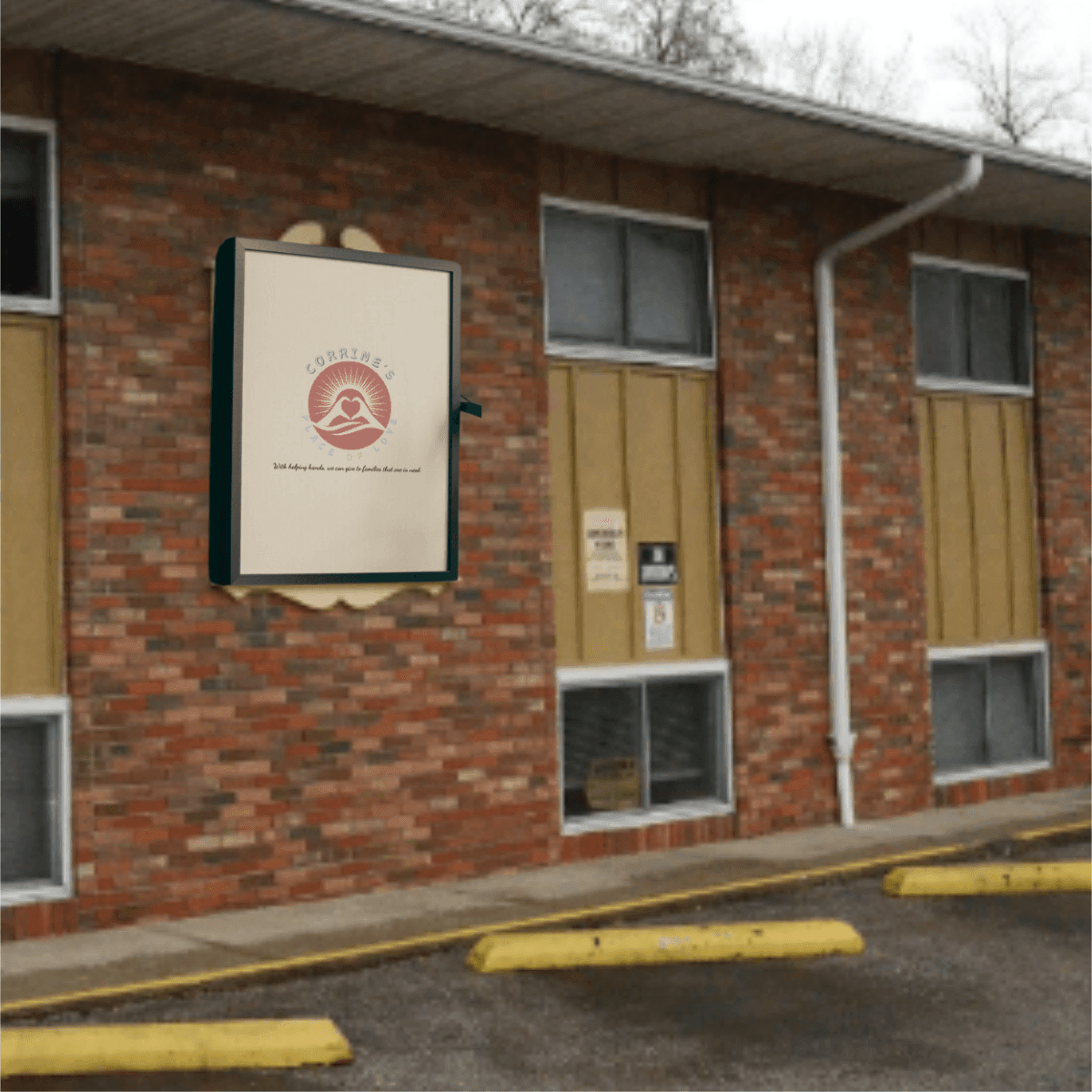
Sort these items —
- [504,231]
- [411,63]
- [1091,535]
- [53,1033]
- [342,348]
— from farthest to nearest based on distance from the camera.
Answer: [1091,535] < [504,231] < [411,63] < [53,1033] < [342,348]

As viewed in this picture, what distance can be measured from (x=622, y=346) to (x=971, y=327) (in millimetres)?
4244

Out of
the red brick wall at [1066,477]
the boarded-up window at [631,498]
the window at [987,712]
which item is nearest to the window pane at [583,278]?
the boarded-up window at [631,498]

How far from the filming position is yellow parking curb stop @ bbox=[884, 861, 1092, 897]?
10742 millimetres

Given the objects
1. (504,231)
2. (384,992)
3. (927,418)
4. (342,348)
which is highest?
(504,231)

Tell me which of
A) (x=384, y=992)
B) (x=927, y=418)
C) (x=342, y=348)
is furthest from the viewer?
(x=927, y=418)

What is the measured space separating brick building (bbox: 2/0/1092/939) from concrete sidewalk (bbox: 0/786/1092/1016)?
10.6 inches

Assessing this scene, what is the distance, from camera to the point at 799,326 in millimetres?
13203

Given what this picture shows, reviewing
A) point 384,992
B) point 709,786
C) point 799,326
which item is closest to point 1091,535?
point 799,326

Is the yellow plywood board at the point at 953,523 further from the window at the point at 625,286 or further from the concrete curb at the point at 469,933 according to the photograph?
the window at the point at 625,286

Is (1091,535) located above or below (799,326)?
below

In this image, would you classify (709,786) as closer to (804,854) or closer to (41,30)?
(804,854)

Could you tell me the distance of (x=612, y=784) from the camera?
12102 millimetres

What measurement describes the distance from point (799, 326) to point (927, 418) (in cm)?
179

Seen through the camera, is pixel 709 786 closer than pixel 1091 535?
Yes
